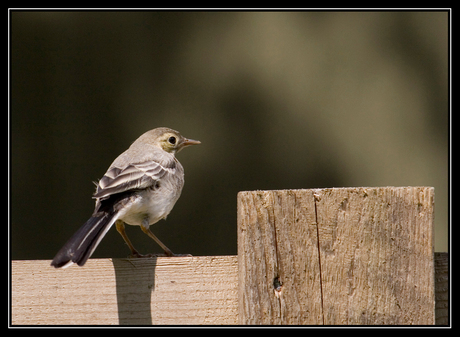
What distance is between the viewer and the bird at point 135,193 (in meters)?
3.06

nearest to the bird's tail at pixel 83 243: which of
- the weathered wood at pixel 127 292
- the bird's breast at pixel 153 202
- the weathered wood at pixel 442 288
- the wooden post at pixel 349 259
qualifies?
the weathered wood at pixel 127 292

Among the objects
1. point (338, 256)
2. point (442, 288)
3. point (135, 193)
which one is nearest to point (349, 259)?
point (338, 256)

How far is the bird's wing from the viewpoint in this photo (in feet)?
11.1

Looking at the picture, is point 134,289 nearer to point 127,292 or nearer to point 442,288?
point 127,292

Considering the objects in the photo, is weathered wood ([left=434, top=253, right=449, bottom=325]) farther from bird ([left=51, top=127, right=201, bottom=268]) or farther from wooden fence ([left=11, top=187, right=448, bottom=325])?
bird ([left=51, top=127, right=201, bottom=268])

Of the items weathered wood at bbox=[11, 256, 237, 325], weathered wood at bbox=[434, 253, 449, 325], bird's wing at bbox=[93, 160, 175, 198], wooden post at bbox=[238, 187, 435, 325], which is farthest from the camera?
bird's wing at bbox=[93, 160, 175, 198]

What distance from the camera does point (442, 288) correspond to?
257 centimetres

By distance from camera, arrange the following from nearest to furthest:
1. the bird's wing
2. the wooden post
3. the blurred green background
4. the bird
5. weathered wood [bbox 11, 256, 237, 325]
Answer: the wooden post, weathered wood [bbox 11, 256, 237, 325], the bird, the bird's wing, the blurred green background

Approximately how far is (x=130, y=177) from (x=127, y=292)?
0.99 meters

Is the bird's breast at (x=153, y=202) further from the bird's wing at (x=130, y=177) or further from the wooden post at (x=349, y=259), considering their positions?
the wooden post at (x=349, y=259)

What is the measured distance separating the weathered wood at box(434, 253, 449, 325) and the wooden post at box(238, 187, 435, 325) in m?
0.14

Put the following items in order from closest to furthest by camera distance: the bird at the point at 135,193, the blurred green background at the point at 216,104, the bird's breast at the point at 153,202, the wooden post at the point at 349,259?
the wooden post at the point at 349,259
the bird at the point at 135,193
the bird's breast at the point at 153,202
the blurred green background at the point at 216,104

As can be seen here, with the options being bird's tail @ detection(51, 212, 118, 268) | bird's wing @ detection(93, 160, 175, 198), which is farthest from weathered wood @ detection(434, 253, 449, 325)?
bird's wing @ detection(93, 160, 175, 198)

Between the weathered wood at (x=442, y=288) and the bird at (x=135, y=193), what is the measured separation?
1667 mm
